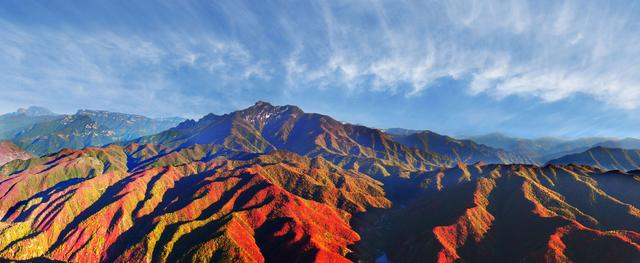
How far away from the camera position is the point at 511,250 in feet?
612

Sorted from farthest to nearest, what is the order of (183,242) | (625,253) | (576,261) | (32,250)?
(32,250), (183,242), (576,261), (625,253)

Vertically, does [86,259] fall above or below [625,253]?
below

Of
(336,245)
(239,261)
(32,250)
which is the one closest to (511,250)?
(336,245)

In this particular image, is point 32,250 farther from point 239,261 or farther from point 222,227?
point 239,261

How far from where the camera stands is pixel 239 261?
167 metres

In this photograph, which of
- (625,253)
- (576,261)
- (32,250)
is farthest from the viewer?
(32,250)

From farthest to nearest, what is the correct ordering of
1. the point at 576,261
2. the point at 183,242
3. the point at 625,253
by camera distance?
the point at 183,242
the point at 576,261
the point at 625,253

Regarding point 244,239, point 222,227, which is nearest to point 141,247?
point 222,227

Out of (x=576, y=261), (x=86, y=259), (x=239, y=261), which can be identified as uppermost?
(x=576, y=261)

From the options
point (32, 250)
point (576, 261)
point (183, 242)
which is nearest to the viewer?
point (576, 261)

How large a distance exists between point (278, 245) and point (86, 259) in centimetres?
11015

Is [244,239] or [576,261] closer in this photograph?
[576,261]

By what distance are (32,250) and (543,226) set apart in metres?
294

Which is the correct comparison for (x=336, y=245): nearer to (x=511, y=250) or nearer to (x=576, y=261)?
(x=511, y=250)
